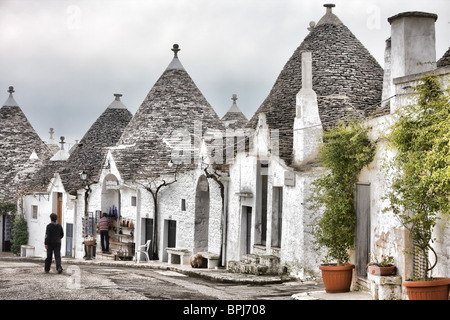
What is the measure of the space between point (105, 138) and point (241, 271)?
17.3 m

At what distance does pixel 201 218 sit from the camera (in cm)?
2259

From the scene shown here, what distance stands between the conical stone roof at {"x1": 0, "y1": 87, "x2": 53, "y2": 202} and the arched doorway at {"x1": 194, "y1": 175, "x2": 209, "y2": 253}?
16.4 meters

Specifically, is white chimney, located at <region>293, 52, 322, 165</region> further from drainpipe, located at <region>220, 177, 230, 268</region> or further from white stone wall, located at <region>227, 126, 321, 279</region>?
drainpipe, located at <region>220, 177, 230, 268</region>

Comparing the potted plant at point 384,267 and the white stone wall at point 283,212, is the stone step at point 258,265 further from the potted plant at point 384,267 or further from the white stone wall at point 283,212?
the potted plant at point 384,267

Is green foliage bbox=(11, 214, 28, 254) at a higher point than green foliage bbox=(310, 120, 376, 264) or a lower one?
lower

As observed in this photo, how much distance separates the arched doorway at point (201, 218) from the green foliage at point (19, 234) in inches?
597

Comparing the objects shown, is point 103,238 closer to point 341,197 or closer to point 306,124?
point 306,124

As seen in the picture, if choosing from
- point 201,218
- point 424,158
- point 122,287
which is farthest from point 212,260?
point 424,158

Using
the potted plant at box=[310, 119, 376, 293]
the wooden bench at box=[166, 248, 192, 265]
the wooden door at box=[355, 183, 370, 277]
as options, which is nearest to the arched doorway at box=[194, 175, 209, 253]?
the wooden bench at box=[166, 248, 192, 265]

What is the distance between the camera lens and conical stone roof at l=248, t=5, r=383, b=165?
18.6 metres

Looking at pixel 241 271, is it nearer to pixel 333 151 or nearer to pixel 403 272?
pixel 333 151

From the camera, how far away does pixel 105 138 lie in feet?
108

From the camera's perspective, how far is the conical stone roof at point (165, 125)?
90.0ft
